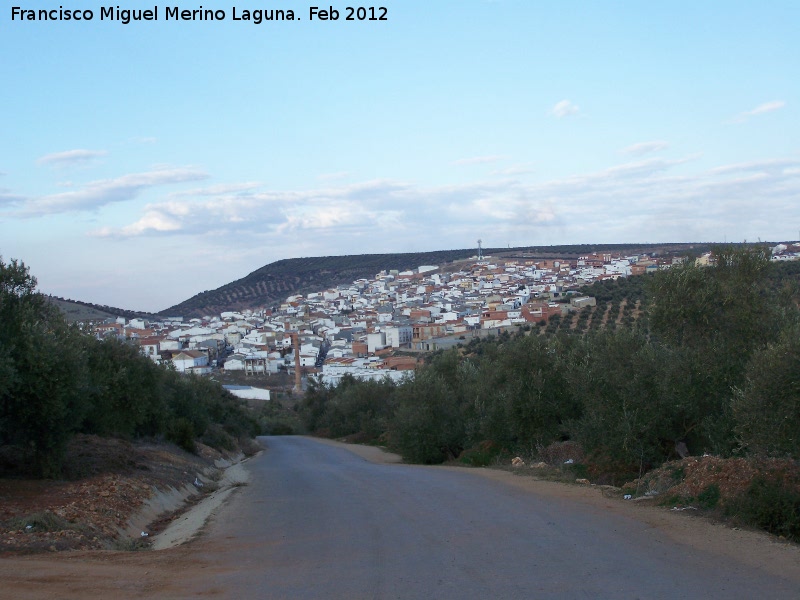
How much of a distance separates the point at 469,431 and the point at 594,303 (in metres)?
48.4

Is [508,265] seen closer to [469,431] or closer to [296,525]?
[469,431]

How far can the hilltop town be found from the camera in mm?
107750

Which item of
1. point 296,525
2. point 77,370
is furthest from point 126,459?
point 296,525

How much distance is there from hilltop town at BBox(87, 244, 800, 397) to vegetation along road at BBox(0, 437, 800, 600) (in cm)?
6735

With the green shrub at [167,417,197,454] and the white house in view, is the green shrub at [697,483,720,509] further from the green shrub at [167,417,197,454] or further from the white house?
the white house

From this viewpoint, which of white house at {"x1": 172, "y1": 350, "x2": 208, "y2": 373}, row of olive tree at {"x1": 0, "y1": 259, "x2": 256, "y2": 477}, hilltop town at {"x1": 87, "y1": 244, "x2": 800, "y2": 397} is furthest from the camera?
white house at {"x1": 172, "y1": 350, "x2": 208, "y2": 373}

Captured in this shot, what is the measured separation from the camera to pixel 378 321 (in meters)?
161

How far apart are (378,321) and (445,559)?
15085 centimetres

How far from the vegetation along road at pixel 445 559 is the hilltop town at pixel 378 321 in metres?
67.3

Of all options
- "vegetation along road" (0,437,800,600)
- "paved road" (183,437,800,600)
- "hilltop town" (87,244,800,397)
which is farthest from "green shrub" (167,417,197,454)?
"hilltop town" (87,244,800,397)

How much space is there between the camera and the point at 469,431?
33094mm

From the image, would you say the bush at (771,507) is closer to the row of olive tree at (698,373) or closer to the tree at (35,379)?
the row of olive tree at (698,373)

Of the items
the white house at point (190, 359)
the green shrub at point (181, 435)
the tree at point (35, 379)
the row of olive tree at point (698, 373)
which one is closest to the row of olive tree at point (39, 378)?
the tree at point (35, 379)

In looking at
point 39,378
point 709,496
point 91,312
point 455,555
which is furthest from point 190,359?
point 455,555
